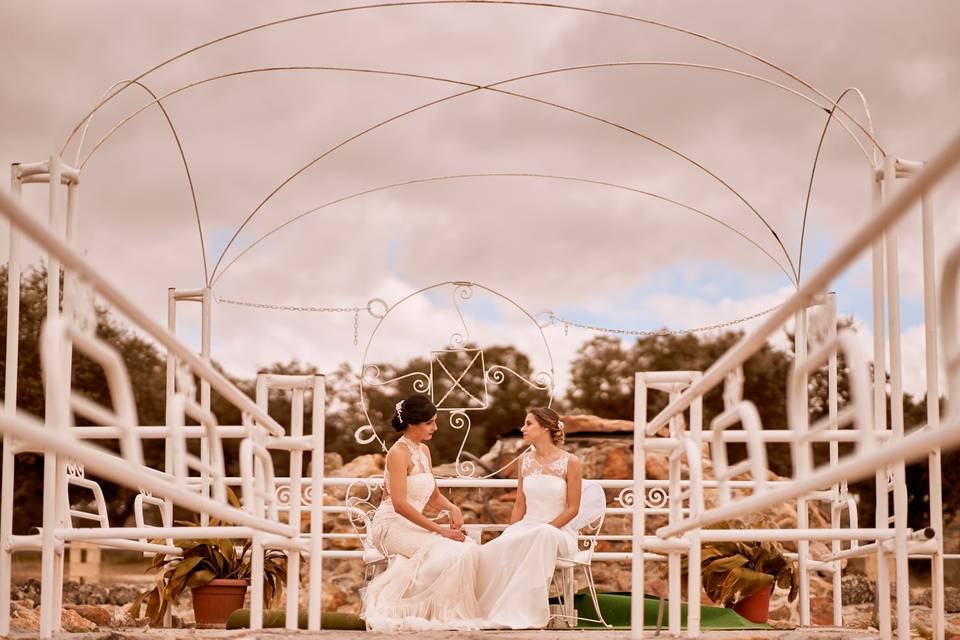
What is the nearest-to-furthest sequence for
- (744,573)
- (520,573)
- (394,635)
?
(394,635)
(520,573)
(744,573)

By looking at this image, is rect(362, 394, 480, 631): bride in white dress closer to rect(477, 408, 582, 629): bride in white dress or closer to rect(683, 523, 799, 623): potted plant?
rect(477, 408, 582, 629): bride in white dress

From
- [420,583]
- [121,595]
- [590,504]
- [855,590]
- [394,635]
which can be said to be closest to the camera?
[394,635]

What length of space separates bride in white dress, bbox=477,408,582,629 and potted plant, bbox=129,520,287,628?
161 centimetres

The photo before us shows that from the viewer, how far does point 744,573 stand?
7301 millimetres

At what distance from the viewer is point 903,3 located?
54.3ft

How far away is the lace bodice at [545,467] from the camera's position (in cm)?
789

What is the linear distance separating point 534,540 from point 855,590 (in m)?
7.23

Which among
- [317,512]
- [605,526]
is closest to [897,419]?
[317,512]

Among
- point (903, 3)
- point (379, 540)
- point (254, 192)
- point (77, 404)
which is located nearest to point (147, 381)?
point (254, 192)

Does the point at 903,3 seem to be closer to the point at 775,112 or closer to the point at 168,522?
the point at 775,112

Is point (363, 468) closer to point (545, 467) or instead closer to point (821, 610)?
point (821, 610)

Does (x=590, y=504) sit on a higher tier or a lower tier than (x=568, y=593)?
higher

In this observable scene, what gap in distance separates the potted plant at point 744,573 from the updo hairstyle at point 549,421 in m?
1.16

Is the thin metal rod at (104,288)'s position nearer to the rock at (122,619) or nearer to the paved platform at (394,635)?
the paved platform at (394,635)
